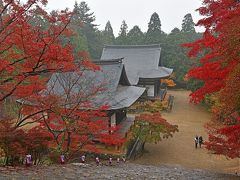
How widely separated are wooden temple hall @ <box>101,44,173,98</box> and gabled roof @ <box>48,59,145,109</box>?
9786mm

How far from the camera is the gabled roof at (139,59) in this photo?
35.4 m

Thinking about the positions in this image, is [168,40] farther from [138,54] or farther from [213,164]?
[213,164]

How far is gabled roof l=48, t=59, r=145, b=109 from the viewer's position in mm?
17562

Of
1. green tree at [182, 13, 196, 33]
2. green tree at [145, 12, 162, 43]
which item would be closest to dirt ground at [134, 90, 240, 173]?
green tree at [145, 12, 162, 43]

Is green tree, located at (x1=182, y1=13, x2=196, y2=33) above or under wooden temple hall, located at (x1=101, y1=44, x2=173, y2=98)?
above

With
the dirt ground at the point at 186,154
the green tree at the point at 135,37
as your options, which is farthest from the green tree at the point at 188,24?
the dirt ground at the point at 186,154

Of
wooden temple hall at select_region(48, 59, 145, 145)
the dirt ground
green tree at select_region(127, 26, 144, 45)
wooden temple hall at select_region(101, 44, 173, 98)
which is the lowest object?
the dirt ground

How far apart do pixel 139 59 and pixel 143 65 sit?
163cm

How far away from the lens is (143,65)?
37656 millimetres

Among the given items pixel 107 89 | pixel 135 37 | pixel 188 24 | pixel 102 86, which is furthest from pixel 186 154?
pixel 188 24

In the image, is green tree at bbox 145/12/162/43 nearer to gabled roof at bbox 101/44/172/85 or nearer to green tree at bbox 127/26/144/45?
green tree at bbox 127/26/144/45

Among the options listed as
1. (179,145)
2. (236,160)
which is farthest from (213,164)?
(179,145)

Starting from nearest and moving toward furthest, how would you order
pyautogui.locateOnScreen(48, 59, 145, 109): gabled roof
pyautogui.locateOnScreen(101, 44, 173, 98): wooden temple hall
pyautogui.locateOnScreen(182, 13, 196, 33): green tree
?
pyautogui.locateOnScreen(48, 59, 145, 109): gabled roof
pyautogui.locateOnScreen(101, 44, 173, 98): wooden temple hall
pyautogui.locateOnScreen(182, 13, 196, 33): green tree

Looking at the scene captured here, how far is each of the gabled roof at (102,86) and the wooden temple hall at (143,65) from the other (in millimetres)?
9786
